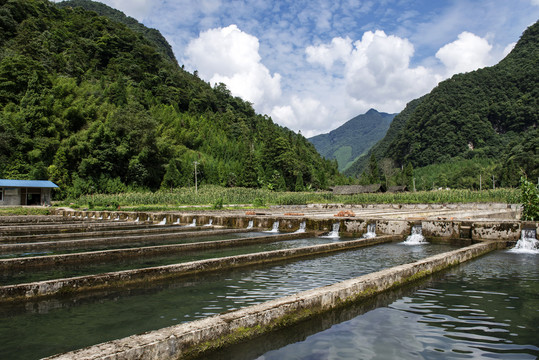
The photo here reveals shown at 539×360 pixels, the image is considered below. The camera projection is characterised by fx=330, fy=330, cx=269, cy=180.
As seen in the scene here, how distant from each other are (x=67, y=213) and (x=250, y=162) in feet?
131

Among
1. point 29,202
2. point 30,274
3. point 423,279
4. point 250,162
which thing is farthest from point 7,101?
point 423,279

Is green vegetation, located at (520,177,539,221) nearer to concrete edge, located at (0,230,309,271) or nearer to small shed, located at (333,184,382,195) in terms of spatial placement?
concrete edge, located at (0,230,309,271)

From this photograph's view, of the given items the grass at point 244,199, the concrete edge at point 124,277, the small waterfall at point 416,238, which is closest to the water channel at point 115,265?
the concrete edge at point 124,277

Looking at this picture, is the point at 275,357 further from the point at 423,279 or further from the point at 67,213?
the point at 67,213

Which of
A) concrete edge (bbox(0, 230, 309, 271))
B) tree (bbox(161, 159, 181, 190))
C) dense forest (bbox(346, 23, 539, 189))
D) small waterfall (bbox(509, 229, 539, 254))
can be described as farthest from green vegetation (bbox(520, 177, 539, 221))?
dense forest (bbox(346, 23, 539, 189))

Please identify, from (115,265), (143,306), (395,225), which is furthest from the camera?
(395,225)

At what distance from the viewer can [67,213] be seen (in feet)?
92.9

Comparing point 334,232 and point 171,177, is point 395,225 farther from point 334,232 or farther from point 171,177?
point 171,177

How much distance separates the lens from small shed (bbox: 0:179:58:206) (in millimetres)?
33438

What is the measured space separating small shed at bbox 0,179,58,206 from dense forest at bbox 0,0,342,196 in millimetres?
5313

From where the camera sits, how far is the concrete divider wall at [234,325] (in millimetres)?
→ 2717

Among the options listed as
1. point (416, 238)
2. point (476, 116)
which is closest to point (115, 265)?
point (416, 238)

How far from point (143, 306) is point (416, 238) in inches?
420

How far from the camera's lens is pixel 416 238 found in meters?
12.7
